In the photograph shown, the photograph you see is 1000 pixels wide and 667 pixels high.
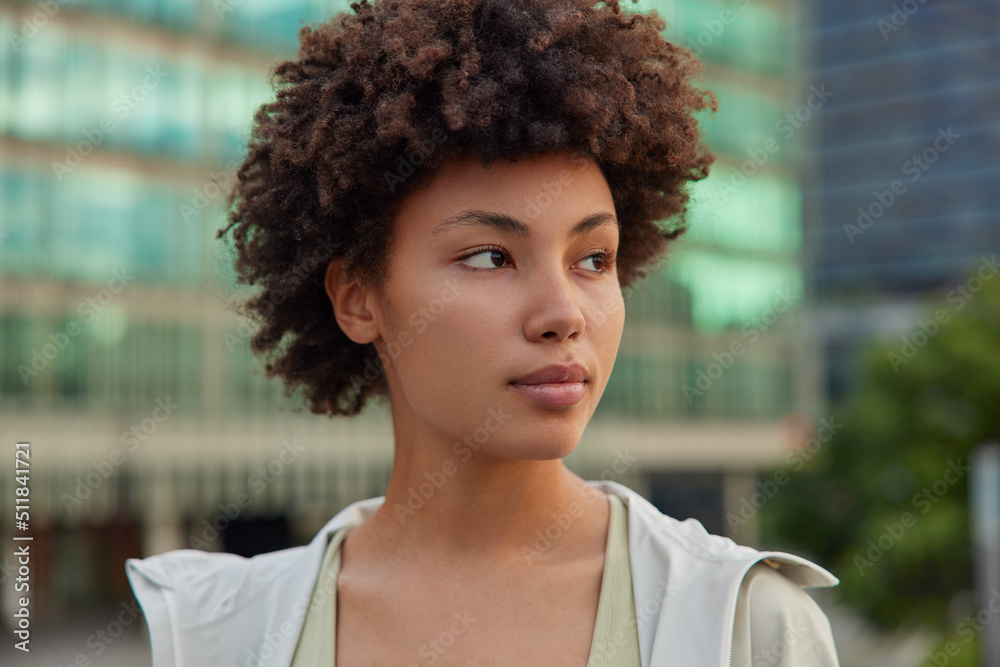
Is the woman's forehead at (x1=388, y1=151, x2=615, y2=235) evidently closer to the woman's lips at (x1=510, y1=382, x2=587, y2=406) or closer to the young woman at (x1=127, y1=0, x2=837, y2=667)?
the young woman at (x1=127, y1=0, x2=837, y2=667)

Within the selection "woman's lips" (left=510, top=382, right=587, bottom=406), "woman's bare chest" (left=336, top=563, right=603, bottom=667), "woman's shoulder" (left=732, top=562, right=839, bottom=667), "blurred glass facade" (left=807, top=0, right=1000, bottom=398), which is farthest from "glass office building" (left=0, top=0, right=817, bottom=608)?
"blurred glass facade" (left=807, top=0, right=1000, bottom=398)

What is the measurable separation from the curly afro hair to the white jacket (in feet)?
2.38

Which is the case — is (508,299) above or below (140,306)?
below

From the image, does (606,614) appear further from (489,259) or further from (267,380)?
(267,380)

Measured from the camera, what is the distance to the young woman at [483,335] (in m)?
2.47

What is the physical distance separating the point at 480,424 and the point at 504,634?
0.56 m

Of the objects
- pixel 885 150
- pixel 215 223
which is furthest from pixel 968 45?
pixel 215 223

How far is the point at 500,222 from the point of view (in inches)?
98.1

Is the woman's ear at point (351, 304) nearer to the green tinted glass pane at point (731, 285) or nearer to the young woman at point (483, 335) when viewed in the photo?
the young woman at point (483, 335)

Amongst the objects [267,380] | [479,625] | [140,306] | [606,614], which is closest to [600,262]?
[606,614]

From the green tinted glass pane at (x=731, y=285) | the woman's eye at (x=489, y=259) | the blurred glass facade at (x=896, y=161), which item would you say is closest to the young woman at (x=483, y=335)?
the woman's eye at (x=489, y=259)

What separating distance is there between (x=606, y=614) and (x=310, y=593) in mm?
842

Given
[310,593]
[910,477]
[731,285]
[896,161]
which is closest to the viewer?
[310,593]

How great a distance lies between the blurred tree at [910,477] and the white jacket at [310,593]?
14689mm
